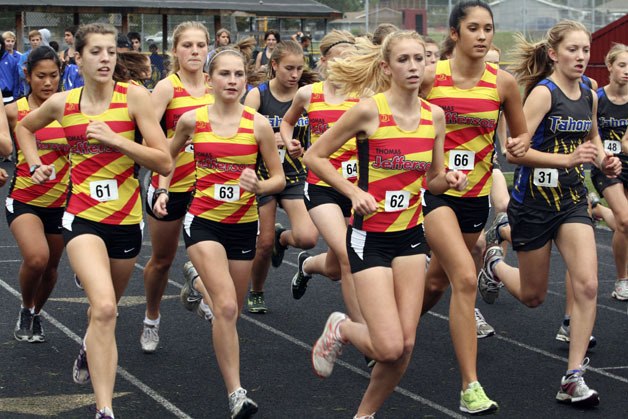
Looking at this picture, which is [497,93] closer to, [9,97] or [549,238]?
[549,238]

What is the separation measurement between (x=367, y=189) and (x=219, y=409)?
152cm

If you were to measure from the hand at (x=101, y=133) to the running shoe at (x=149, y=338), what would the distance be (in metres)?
2.17

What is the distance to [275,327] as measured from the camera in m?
8.67

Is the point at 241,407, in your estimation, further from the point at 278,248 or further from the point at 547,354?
the point at 278,248

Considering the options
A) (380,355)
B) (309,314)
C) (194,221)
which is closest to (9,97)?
(309,314)

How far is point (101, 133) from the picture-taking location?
5984mm

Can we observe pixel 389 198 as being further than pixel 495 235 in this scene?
No

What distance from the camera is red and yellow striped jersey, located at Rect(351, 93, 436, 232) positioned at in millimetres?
5875

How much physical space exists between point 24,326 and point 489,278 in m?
3.34

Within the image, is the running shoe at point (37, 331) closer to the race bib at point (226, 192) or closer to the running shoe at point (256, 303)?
the running shoe at point (256, 303)

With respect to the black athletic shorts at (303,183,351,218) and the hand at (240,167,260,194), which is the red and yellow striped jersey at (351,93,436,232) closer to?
the hand at (240,167,260,194)

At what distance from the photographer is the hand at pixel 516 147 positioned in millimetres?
6562

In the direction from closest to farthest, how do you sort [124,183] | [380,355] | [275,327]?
[380,355], [124,183], [275,327]

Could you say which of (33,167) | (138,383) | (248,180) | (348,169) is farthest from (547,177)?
(33,167)
